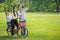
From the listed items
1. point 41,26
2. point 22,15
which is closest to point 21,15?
point 22,15

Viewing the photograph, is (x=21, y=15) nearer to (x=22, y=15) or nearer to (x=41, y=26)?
(x=22, y=15)

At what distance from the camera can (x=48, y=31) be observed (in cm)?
764

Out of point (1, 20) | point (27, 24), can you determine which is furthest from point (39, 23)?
point (1, 20)

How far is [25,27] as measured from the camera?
762cm

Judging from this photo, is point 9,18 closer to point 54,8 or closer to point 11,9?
point 11,9

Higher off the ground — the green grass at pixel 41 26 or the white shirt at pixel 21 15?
the white shirt at pixel 21 15

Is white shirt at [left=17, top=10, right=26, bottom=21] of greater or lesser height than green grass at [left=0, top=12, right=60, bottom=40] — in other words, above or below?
above

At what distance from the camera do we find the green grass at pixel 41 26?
24.8 ft

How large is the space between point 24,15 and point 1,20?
0.44m

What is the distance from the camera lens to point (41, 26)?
7629 millimetres

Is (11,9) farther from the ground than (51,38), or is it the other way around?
(11,9)

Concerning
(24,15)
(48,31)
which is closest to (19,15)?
(24,15)

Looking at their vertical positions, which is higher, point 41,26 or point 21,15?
point 21,15

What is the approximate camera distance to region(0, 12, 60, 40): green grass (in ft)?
24.8
